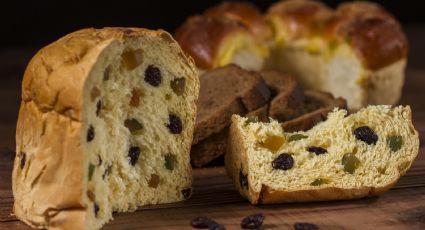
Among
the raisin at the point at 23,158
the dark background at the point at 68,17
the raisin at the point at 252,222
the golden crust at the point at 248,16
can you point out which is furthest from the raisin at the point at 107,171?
the dark background at the point at 68,17

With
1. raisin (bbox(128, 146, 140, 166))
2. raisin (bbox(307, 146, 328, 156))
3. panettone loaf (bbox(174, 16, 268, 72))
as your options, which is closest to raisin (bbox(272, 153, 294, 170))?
raisin (bbox(307, 146, 328, 156))

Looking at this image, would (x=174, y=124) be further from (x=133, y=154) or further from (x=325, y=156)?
(x=325, y=156)

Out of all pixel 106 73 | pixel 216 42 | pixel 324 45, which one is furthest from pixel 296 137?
Result: pixel 324 45

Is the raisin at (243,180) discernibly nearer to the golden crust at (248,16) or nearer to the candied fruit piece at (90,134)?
the candied fruit piece at (90,134)

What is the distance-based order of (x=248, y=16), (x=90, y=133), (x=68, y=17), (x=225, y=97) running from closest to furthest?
(x=90, y=133), (x=225, y=97), (x=248, y=16), (x=68, y=17)

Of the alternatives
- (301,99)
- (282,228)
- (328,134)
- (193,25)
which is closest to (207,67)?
(193,25)

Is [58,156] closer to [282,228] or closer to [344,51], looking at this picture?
[282,228]
